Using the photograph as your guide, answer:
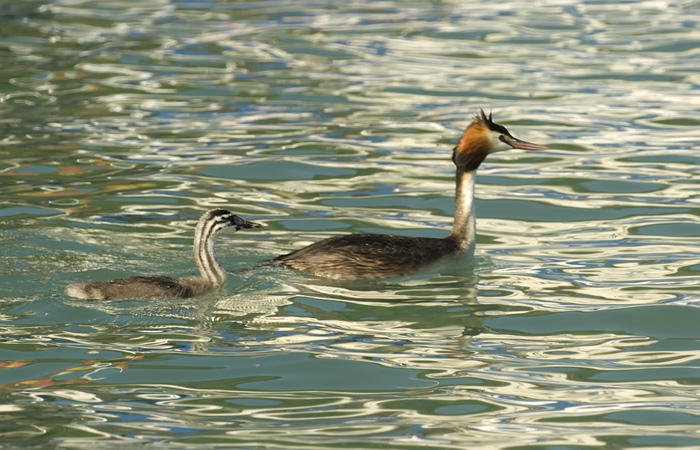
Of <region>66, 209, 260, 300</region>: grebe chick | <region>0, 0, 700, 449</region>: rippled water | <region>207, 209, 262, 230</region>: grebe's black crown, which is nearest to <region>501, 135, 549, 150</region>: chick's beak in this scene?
<region>0, 0, 700, 449</region>: rippled water

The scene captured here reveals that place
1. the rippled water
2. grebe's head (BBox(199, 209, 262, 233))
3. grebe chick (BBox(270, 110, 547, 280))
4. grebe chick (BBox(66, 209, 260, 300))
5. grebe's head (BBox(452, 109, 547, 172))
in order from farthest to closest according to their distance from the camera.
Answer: grebe's head (BBox(452, 109, 547, 172)), grebe chick (BBox(270, 110, 547, 280)), grebe's head (BBox(199, 209, 262, 233)), grebe chick (BBox(66, 209, 260, 300)), the rippled water

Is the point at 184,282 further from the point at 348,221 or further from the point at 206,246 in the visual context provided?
the point at 348,221

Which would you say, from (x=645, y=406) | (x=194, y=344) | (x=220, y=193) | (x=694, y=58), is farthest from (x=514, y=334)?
(x=694, y=58)

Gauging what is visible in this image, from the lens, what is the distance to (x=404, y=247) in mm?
11430

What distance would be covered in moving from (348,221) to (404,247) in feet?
7.29

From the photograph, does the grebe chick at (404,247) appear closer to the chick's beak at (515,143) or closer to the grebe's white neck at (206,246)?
the chick's beak at (515,143)

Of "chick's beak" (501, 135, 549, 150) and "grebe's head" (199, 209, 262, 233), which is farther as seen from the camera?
"chick's beak" (501, 135, 549, 150)

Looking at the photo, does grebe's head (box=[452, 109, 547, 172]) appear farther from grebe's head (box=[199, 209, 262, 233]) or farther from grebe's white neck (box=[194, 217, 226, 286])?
grebe's white neck (box=[194, 217, 226, 286])

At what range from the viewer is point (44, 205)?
13641 millimetres

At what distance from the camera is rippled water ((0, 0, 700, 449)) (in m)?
8.31

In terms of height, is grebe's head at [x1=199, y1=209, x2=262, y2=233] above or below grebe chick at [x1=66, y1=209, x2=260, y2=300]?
Answer: above

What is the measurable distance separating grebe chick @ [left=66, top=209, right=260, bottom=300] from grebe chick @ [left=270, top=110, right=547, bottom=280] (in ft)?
2.08

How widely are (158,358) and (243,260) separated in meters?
2.91

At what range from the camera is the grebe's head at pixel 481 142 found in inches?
473
